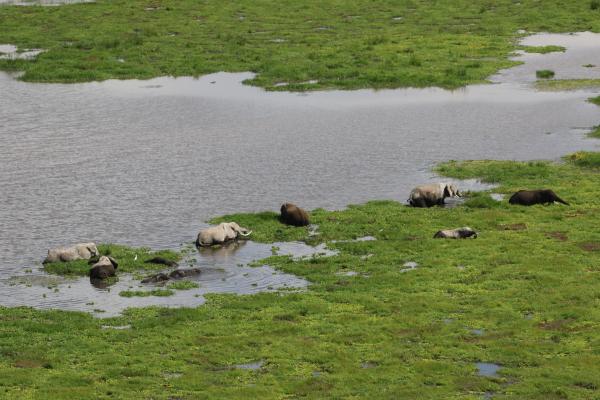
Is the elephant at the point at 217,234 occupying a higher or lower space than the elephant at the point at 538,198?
higher

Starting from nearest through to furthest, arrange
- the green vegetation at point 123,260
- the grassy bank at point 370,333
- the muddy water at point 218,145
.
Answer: the grassy bank at point 370,333 < the green vegetation at point 123,260 < the muddy water at point 218,145

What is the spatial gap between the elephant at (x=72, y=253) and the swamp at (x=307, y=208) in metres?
0.34

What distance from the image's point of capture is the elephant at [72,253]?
33.2 meters

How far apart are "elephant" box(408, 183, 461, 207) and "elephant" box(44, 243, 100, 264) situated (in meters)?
11.7

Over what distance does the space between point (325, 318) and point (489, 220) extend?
10.9 meters

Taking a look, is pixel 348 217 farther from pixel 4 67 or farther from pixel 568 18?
pixel 568 18

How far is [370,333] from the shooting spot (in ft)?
88.1

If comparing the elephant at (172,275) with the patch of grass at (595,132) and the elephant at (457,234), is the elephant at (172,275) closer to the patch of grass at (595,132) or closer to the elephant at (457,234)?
the elephant at (457,234)

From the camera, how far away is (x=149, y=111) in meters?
58.6

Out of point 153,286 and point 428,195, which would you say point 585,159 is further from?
point 153,286

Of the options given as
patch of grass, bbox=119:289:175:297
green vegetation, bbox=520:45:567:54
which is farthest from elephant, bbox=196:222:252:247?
green vegetation, bbox=520:45:567:54

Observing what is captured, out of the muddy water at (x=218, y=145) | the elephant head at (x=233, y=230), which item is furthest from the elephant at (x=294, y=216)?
the muddy water at (x=218, y=145)

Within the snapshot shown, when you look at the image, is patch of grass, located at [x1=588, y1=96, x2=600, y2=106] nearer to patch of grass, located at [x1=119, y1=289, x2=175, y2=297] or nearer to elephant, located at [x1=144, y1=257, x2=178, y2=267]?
elephant, located at [x1=144, y1=257, x2=178, y2=267]

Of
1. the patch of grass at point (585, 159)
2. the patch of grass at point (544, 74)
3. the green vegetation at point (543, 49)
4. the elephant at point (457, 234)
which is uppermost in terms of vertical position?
the green vegetation at point (543, 49)
